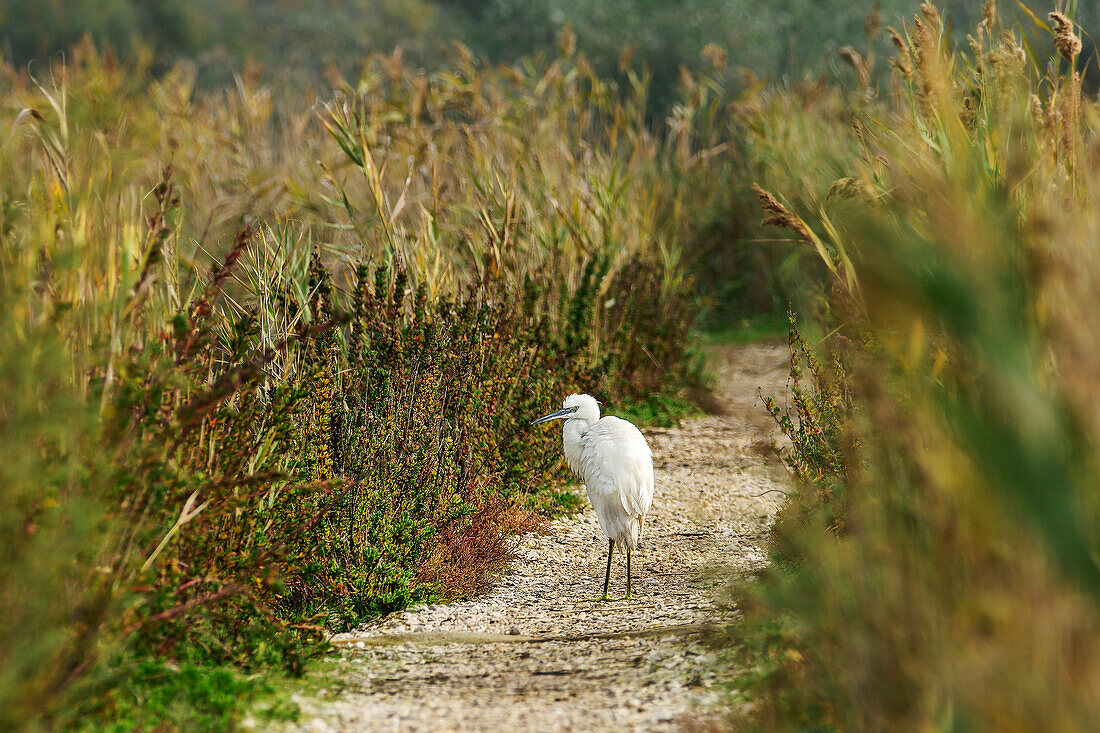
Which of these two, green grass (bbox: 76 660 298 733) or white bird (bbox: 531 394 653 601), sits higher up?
white bird (bbox: 531 394 653 601)

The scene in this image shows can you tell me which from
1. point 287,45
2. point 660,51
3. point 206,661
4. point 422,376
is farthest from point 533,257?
point 287,45

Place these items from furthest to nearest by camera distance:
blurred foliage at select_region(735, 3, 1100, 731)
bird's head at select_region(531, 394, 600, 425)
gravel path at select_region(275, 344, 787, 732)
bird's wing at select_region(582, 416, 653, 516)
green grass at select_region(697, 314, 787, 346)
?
green grass at select_region(697, 314, 787, 346) < bird's head at select_region(531, 394, 600, 425) < bird's wing at select_region(582, 416, 653, 516) < gravel path at select_region(275, 344, 787, 732) < blurred foliage at select_region(735, 3, 1100, 731)

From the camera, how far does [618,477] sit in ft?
13.5

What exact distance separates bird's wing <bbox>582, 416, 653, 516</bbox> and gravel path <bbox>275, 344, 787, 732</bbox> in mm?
441

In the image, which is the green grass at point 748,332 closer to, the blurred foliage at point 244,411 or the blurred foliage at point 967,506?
the blurred foliage at point 244,411

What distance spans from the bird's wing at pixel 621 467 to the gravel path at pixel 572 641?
17.4 inches

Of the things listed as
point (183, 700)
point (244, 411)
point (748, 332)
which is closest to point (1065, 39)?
point (244, 411)

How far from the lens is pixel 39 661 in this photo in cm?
213

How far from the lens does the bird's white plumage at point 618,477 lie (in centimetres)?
412

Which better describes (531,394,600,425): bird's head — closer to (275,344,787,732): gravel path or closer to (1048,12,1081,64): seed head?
(275,344,787,732): gravel path

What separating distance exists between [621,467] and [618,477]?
52 mm

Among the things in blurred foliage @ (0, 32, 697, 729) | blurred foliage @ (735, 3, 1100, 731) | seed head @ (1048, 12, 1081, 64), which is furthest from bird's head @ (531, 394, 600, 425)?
seed head @ (1048, 12, 1081, 64)

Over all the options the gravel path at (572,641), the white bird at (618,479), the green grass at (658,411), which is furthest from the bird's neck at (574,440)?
the green grass at (658,411)

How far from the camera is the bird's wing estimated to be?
4117 mm
